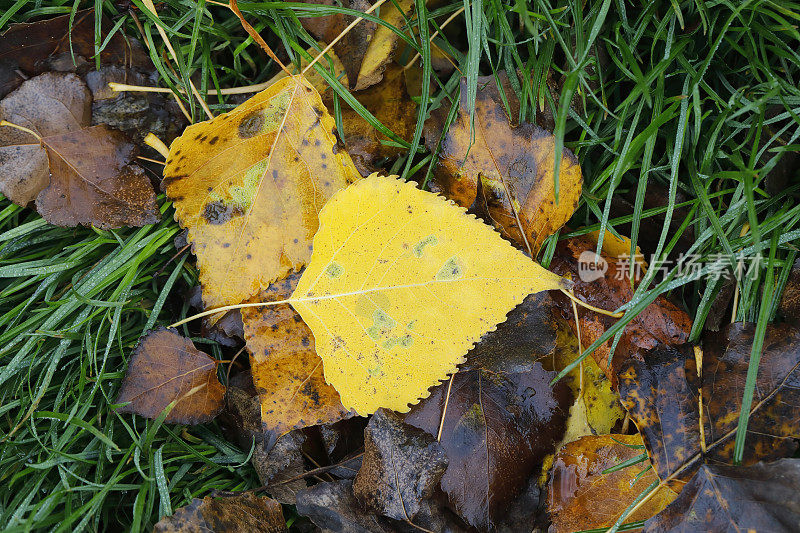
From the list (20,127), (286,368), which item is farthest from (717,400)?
(20,127)

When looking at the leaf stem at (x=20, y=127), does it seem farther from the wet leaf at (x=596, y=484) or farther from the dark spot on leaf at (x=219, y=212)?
the wet leaf at (x=596, y=484)

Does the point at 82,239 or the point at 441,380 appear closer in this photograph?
the point at 441,380

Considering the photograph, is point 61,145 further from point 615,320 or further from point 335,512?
point 615,320

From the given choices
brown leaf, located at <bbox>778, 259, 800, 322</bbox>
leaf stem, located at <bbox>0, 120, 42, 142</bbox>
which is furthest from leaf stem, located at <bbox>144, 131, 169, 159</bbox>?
brown leaf, located at <bbox>778, 259, 800, 322</bbox>

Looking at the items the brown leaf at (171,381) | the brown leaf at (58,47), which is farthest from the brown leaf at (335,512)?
the brown leaf at (58,47)

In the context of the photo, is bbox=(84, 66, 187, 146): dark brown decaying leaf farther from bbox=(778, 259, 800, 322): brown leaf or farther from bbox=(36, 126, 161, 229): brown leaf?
bbox=(778, 259, 800, 322): brown leaf

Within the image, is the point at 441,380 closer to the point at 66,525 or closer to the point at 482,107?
Answer: the point at 482,107

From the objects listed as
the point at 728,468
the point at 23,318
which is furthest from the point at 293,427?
the point at 728,468
